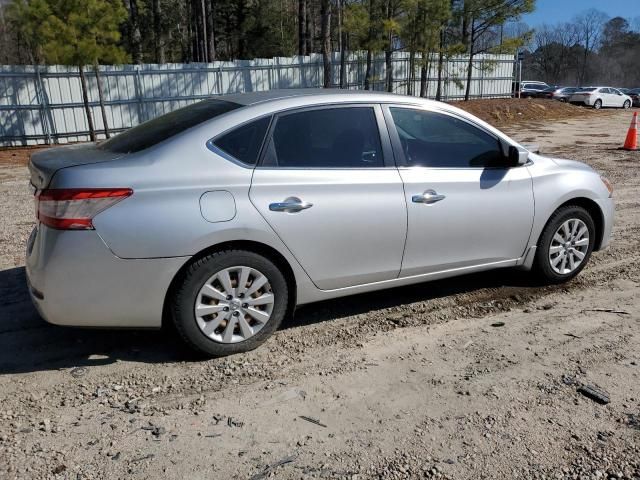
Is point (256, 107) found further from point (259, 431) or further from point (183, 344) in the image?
point (259, 431)

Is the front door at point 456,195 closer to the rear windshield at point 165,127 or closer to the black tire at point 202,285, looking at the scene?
the black tire at point 202,285

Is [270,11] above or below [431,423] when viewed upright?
above

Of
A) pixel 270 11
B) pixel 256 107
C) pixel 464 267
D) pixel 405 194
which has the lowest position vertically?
→ pixel 464 267

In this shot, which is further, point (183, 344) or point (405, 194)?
point (405, 194)

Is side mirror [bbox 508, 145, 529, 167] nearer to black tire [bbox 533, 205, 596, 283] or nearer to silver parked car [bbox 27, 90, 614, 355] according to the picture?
silver parked car [bbox 27, 90, 614, 355]

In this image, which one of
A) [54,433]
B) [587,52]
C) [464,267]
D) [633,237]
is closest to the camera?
[54,433]

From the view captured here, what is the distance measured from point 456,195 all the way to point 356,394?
1.73 metres

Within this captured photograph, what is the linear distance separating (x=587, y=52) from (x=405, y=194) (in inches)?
3551

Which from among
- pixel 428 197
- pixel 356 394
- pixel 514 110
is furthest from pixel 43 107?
pixel 514 110

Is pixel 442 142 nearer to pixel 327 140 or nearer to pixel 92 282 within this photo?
pixel 327 140

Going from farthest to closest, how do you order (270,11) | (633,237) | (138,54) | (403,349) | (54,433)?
1. (270,11)
2. (138,54)
3. (633,237)
4. (403,349)
5. (54,433)

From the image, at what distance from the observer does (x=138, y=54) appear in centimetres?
3144

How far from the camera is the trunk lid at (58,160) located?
338 cm

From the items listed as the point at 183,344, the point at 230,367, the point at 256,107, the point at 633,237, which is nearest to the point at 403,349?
the point at 230,367
